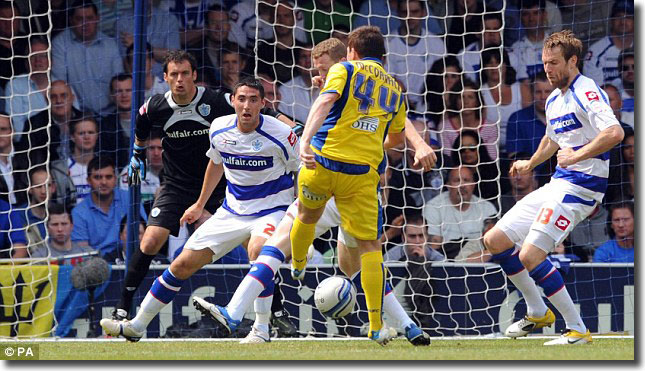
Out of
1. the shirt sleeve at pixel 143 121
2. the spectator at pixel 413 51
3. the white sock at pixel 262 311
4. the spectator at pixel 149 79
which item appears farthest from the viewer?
the spectator at pixel 413 51

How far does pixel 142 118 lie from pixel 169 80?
0.40 meters

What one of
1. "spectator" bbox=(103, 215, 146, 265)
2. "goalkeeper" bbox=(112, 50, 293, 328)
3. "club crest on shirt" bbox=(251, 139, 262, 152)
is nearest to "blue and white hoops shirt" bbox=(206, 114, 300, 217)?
"club crest on shirt" bbox=(251, 139, 262, 152)

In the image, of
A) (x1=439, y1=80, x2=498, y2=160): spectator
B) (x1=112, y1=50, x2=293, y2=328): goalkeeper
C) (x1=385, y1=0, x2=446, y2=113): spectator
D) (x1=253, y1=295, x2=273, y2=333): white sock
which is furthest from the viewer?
(x1=385, y1=0, x2=446, y2=113): spectator

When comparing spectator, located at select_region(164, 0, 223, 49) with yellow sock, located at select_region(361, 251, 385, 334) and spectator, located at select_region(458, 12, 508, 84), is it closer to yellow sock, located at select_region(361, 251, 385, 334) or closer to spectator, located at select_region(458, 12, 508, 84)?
spectator, located at select_region(458, 12, 508, 84)

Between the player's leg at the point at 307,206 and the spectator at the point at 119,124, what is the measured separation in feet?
14.0

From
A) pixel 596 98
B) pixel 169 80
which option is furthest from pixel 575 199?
pixel 169 80

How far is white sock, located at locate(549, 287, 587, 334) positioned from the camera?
7.21m

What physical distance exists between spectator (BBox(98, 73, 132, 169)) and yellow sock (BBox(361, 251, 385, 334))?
185 inches

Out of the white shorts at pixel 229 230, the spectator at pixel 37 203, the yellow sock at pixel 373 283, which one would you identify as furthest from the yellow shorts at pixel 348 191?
the spectator at pixel 37 203

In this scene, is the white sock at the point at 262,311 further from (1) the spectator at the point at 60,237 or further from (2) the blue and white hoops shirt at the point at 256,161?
(1) the spectator at the point at 60,237

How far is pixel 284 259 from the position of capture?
714cm

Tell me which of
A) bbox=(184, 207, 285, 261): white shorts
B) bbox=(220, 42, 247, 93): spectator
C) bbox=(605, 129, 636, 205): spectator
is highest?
bbox=(220, 42, 247, 93): spectator

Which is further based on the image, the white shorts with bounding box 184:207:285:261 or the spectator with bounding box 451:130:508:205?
the spectator with bounding box 451:130:508:205

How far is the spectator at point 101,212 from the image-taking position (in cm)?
1001
